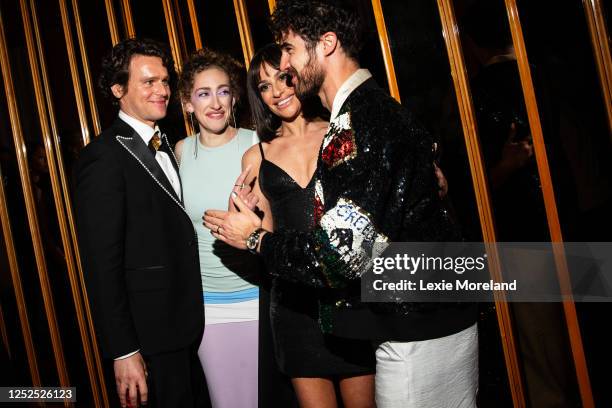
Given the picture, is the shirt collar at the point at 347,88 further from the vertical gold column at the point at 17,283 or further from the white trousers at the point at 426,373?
the vertical gold column at the point at 17,283

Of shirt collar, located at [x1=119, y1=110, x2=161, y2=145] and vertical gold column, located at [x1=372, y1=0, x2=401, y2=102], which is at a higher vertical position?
vertical gold column, located at [x1=372, y1=0, x2=401, y2=102]

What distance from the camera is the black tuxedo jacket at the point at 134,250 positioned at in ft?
5.35

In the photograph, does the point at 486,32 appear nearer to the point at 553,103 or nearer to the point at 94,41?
the point at 553,103

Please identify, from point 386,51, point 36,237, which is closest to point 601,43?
point 386,51

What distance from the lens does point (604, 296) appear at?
1807 mm

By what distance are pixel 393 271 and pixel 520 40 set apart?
3.85 ft

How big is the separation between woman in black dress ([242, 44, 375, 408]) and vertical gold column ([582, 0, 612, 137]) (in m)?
1.00

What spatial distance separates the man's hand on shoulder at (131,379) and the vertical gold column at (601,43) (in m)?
1.90

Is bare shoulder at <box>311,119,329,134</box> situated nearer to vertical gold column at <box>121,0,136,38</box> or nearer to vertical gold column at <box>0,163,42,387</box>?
vertical gold column at <box>121,0,136,38</box>

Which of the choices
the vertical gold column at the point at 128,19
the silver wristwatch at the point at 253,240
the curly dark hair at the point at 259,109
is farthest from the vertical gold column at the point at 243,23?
the silver wristwatch at the point at 253,240

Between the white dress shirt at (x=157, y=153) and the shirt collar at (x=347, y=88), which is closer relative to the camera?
the shirt collar at (x=347, y=88)

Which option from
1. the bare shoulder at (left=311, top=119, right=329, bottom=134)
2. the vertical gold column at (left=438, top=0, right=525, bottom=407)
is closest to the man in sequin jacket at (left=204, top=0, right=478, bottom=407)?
the bare shoulder at (left=311, top=119, right=329, bottom=134)

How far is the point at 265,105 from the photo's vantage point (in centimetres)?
191

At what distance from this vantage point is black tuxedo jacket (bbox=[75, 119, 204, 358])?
1.63m
